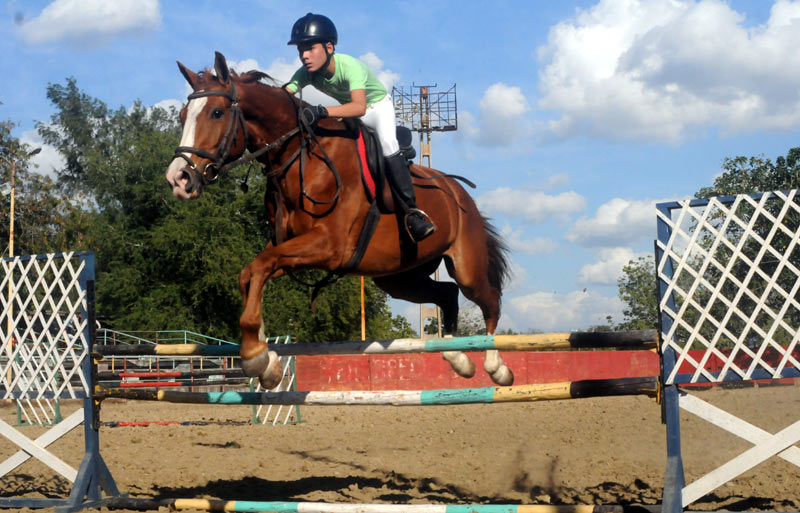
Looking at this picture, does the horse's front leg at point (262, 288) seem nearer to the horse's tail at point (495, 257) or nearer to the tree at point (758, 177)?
the horse's tail at point (495, 257)

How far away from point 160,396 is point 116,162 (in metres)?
32.5

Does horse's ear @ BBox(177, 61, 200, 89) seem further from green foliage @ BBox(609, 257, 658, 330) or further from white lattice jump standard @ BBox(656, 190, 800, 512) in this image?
green foliage @ BBox(609, 257, 658, 330)

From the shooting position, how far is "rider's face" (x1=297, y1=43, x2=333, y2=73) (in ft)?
14.8

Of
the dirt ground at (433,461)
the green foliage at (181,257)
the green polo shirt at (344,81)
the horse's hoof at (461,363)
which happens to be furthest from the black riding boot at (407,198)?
the green foliage at (181,257)

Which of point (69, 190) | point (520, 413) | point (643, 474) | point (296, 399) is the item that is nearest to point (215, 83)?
point (296, 399)

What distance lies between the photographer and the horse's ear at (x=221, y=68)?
4.25 meters

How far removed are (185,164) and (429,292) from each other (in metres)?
2.23

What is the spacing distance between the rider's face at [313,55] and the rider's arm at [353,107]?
27 centimetres

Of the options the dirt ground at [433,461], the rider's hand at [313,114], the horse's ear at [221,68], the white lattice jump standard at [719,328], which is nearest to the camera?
the white lattice jump standard at [719,328]

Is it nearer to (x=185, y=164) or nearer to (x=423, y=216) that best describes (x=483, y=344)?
(x=423, y=216)

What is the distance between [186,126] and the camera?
409cm

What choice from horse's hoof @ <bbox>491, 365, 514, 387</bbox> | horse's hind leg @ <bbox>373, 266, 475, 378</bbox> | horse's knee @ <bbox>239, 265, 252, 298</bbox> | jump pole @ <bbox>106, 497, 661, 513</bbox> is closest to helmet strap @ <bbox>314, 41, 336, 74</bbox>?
horse's knee @ <bbox>239, 265, 252, 298</bbox>

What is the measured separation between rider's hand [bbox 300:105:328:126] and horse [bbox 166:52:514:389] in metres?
0.06

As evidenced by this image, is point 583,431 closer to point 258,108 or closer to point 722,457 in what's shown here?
point 722,457
